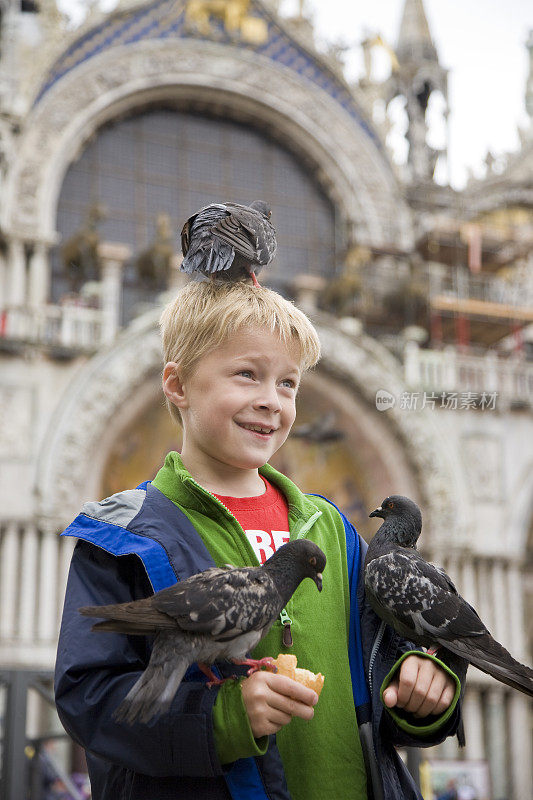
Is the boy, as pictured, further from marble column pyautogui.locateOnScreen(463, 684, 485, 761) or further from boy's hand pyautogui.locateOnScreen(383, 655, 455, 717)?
marble column pyautogui.locateOnScreen(463, 684, 485, 761)

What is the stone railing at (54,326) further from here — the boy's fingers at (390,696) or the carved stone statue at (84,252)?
the boy's fingers at (390,696)

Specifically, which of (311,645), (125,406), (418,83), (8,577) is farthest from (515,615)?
(311,645)

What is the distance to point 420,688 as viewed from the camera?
6.37ft

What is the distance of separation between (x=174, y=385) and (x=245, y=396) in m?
0.25

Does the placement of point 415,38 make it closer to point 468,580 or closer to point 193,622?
point 468,580

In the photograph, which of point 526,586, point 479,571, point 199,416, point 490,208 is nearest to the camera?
point 199,416

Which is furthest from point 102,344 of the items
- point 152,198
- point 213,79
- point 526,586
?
point 526,586

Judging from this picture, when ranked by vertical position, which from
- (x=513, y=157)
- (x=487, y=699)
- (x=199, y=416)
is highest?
(x=513, y=157)

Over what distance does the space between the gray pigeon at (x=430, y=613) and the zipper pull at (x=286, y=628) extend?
0.66 ft

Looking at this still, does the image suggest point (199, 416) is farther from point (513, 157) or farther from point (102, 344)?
point (513, 157)

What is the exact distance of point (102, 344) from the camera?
13.1 meters

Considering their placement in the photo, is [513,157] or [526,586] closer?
[526,586]

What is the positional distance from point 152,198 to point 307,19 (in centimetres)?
442
